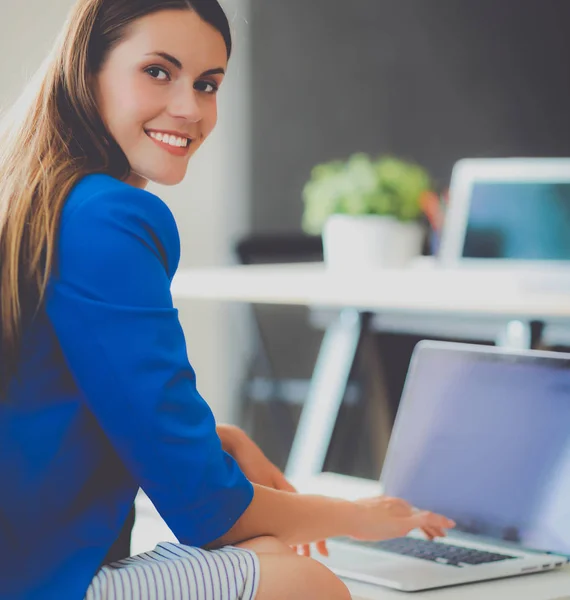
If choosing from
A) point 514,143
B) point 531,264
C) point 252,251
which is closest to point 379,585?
point 531,264

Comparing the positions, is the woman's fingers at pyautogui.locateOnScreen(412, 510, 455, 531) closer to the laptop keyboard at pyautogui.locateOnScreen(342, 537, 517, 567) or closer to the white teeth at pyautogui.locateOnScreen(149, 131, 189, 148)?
the laptop keyboard at pyautogui.locateOnScreen(342, 537, 517, 567)

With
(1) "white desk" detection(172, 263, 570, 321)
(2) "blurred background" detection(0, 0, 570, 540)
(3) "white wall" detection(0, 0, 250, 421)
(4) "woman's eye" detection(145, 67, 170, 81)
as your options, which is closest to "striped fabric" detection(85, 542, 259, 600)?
(4) "woman's eye" detection(145, 67, 170, 81)

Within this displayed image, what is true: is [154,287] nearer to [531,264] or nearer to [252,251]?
[531,264]

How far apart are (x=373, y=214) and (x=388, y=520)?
953 millimetres

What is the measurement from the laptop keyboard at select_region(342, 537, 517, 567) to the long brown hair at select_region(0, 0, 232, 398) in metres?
0.58

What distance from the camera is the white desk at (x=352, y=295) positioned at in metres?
1.59

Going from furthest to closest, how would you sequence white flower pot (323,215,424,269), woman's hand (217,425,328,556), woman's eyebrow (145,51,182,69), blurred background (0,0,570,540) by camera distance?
1. blurred background (0,0,570,540)
2. white flower pot (323,215,424,269)
3. woman's hand (217,425,328,556)
4. woman's eyebrow (145,51,182,69)

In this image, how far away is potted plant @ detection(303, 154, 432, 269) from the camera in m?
2.01

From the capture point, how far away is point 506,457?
55.6 inches

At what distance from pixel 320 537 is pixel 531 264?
873 mm

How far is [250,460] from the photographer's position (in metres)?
1.27

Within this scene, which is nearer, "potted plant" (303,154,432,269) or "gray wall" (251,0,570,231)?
"potted plant" (303,154,432,269)

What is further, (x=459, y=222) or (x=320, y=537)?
(x=459, y=222)

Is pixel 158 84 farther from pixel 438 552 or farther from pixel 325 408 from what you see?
pixel 325 408
